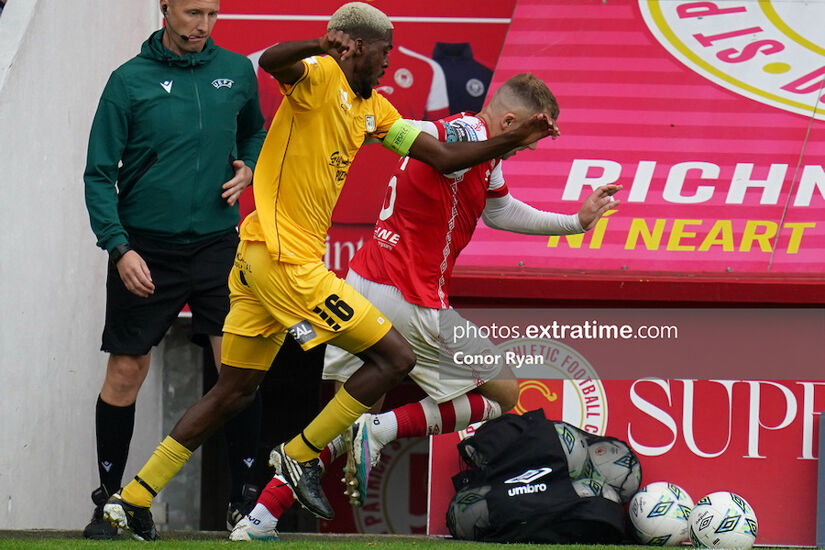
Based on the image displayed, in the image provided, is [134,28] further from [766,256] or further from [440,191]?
[766,256]

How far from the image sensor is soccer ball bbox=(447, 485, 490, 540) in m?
5.64

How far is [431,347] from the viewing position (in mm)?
5027

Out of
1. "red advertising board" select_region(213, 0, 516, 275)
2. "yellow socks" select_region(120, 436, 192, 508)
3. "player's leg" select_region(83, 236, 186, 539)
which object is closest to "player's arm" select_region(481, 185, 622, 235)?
"player's leg" select_region(83, 236, 186, 539)

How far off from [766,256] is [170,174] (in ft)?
12.5

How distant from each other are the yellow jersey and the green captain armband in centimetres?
7

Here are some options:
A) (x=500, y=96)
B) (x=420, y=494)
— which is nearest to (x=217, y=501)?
(x=420, y=494)

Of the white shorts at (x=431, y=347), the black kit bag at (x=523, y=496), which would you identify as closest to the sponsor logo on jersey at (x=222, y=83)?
the white shorts at (x=431, y=347)

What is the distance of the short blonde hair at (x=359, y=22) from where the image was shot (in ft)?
13.9

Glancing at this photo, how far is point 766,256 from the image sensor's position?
730 centimetres

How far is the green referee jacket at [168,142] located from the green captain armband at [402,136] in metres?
0.89

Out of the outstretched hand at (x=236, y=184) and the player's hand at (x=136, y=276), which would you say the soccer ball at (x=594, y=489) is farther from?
the player's hand at (x=136, y=276)

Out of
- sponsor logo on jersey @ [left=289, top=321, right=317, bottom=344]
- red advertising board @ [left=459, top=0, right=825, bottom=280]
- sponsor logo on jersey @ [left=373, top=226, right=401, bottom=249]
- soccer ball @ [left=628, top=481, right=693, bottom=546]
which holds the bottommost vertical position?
soccer ball @ [left=628, top=481, right=693, bottom=546]

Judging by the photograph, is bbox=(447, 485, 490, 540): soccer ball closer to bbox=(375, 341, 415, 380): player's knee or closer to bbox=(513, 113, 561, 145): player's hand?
bbox=(375, 341, 415, 380): player's knee

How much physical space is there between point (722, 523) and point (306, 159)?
103 inches
